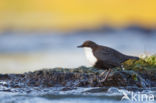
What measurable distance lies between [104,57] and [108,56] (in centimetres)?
12

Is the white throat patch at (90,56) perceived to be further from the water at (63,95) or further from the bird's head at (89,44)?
the water at (63,95)

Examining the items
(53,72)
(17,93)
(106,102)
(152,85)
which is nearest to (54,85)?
(53,72)

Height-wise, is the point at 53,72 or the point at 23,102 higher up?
the point at 53,72

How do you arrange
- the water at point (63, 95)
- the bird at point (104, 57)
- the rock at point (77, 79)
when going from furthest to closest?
the bird at point (104, 57), the rock at point (77, 79), the water at point (63, 95)

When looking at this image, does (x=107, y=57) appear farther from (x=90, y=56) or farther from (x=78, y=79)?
(x=78, y=79)

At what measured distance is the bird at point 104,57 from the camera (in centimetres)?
1073

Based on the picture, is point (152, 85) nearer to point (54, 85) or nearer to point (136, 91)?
point (136, 91)

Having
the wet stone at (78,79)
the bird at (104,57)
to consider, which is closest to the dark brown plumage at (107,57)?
the bird at (104,57)

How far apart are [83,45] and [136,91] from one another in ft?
7.92

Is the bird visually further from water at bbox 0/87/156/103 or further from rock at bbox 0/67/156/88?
water at bbox 0/87/156/103

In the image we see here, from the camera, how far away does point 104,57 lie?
10.8m

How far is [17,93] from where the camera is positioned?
967 cm

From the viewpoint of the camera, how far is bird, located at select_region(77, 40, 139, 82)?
10727mm

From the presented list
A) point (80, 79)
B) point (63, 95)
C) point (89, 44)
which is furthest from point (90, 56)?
point (63, 95)
